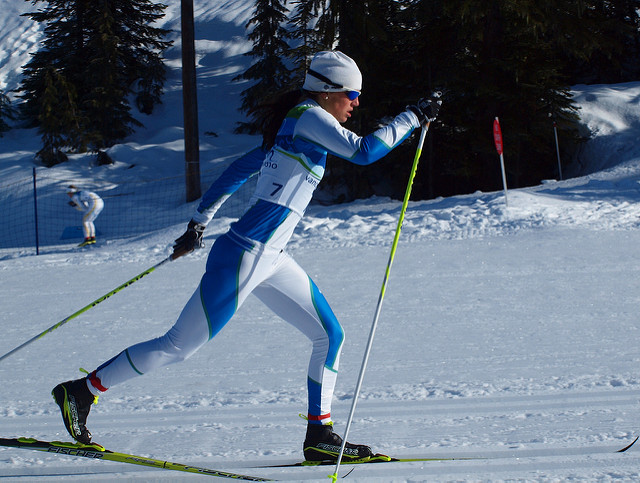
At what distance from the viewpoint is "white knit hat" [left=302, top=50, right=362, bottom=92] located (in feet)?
9.59

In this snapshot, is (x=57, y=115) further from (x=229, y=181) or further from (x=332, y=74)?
(x=332, y=74)

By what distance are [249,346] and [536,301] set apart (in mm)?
2798

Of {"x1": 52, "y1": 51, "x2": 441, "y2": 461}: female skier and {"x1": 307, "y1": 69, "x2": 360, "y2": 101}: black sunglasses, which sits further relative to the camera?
{"x1": 307, "y1": 69, "x2": 360, "y2": 101}: black sunglasses

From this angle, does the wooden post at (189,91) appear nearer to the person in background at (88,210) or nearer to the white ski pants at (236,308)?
the person in background at (88,210)

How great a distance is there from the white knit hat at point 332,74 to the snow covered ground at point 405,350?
1784mm

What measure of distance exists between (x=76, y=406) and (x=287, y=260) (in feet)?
4.04

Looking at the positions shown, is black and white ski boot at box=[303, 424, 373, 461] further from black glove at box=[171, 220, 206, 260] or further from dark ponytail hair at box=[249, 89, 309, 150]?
dark ponytail hair at box=[249, 89, 309, 150]

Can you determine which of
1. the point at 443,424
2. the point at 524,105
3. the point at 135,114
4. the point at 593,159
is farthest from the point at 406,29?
the point at 135,114

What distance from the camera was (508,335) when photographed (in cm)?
519

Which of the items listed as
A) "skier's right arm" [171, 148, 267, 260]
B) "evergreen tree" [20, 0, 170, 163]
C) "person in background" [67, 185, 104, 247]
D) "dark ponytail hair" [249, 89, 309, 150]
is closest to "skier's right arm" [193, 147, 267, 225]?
"skier's right arm" [171, 148, 267, 260]

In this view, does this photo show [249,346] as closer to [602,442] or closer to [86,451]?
[86,451]

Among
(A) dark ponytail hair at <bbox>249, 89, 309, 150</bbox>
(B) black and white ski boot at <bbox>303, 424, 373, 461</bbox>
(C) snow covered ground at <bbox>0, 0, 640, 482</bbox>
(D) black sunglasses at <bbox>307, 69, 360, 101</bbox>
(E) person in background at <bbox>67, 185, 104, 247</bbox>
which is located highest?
(D) black sunglasses at <bbox>307, 69, 360, 101</bbox>

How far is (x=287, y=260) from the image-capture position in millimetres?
3020

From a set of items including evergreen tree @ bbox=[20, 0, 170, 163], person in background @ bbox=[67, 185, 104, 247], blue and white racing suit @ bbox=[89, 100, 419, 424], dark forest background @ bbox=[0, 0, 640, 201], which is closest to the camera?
blue and white racing suit @ bbox=[89, 100, 419, 424]
